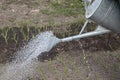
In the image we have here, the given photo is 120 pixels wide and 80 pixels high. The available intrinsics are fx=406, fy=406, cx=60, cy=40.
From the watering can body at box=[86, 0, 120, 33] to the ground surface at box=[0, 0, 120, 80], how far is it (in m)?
0.62

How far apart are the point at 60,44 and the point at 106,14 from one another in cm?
107

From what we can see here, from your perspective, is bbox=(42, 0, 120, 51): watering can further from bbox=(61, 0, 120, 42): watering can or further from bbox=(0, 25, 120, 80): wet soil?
bbox=(0, 25, 120, 80): wet soil

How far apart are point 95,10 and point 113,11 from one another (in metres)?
0.18

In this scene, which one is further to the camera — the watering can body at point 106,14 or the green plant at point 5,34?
the green plant at point 5,34

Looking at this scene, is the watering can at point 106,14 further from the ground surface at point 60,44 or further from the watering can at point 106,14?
the ground surface at point 60,44

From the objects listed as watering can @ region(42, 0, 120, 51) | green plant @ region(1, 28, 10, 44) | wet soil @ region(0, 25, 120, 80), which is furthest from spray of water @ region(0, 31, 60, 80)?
watering can @ region(42, 0, 120, 51)

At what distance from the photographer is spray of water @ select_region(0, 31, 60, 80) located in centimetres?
403

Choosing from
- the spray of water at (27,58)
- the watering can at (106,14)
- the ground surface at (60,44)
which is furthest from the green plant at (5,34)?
the watering can at (106,14)

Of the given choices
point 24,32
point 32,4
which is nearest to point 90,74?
point 24,32

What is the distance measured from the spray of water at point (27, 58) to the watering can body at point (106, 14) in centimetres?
48

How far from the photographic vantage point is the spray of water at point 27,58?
403cm

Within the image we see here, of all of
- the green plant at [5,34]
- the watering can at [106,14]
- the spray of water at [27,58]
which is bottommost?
the green plant at [5,34]

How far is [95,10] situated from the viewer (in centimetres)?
359

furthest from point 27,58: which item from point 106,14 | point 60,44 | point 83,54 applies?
point 106,14
